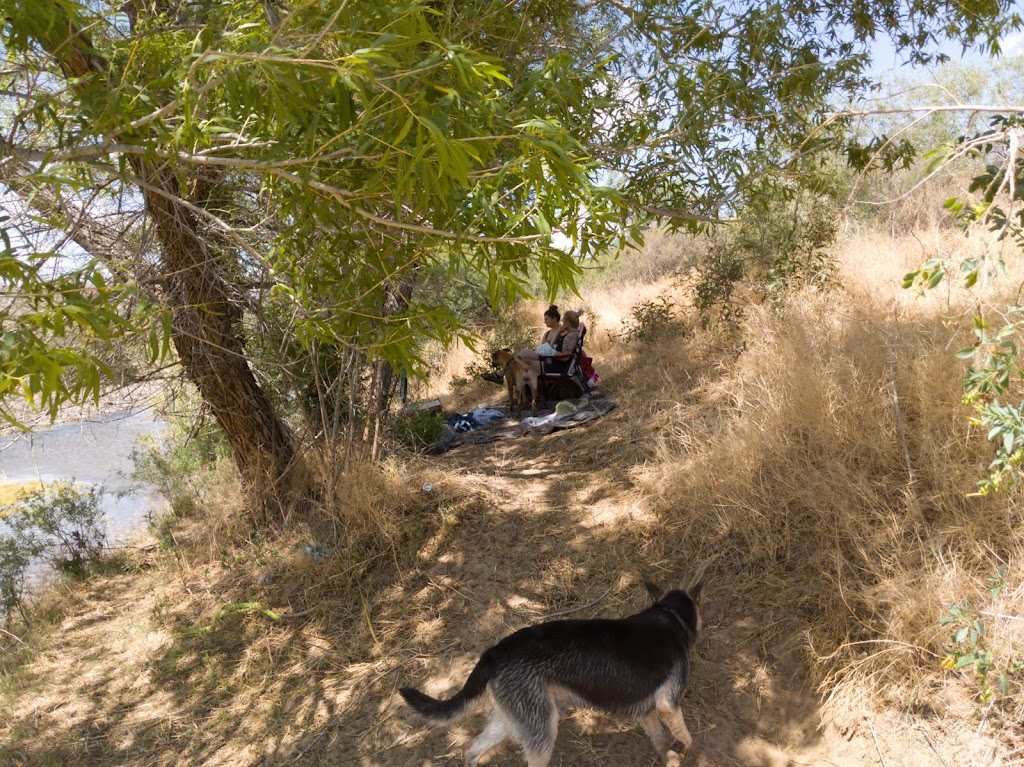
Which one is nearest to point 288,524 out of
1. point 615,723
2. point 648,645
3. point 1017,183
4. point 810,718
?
point 615,723

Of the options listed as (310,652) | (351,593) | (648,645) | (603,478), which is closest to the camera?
(648,645)

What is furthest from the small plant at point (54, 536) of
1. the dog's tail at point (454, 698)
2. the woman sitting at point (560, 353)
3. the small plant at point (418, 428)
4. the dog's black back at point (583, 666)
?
the dog's black back at point (583, 666)

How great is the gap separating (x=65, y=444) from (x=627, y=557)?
40.1ft

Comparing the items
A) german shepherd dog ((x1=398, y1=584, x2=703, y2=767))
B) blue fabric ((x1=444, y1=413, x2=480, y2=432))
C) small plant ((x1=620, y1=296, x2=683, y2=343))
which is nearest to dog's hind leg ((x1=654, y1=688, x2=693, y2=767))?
german shepherd dog ((x1=398, y1=584, x2=703, y2=767))

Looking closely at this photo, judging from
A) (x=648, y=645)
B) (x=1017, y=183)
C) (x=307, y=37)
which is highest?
(x=307, y=37)

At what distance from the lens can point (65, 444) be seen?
12.7 m

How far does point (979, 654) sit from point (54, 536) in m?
7.29

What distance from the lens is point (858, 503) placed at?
3.53 metres

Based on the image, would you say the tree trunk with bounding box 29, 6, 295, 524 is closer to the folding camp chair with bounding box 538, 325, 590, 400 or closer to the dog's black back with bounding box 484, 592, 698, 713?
the dog's black back with bounding box 484, 592, 698, 713

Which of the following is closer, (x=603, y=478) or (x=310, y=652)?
(x=310, y=652)

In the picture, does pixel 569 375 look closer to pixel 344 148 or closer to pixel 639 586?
pixel 639 586

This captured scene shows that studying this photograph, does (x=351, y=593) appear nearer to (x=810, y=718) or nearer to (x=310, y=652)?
(x=310, y=652)

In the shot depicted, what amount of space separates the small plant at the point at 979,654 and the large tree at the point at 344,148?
5.79 feet

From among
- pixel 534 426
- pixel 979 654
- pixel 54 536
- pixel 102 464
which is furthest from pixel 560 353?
pixel 102 464
